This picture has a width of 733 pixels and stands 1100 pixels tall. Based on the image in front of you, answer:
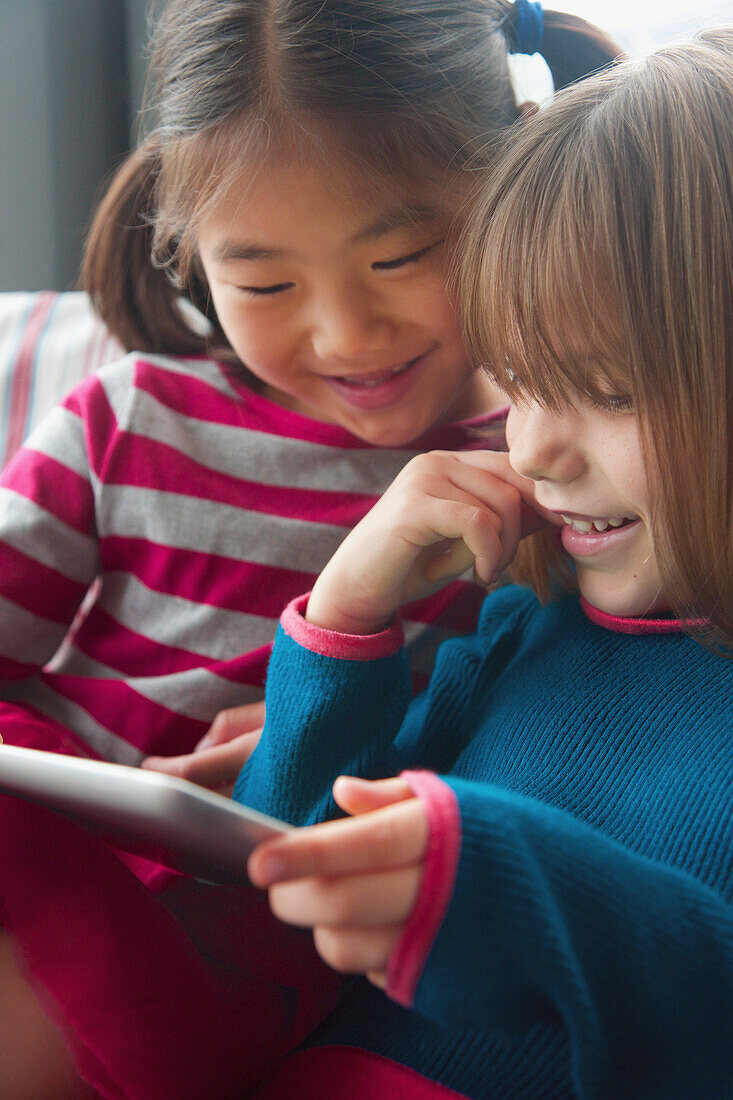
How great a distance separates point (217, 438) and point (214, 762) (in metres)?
0.30

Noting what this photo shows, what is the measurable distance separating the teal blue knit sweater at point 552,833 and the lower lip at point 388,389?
183 millimetres

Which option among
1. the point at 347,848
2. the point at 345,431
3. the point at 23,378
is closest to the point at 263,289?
the point at 345,431

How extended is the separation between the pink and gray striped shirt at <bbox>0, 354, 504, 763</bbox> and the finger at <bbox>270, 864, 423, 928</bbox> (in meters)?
0.47

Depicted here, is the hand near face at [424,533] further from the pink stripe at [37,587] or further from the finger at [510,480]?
the pink stripe at [37,587]

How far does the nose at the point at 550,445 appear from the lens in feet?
1.81

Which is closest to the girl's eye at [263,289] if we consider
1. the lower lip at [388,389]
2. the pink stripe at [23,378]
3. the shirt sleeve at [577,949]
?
the lower lip at [388,389]

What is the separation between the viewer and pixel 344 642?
635 mm

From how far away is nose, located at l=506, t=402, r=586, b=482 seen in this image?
1.81 feet

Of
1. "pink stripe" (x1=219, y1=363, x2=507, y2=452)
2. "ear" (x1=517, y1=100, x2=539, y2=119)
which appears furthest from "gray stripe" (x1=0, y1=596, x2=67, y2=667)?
"ear" (x1=517, y1=100, x2=539, y2=119)

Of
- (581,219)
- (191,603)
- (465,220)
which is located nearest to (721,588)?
(581,219)

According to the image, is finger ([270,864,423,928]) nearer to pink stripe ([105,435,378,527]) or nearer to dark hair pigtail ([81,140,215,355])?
pink stripe ([105,435,378,527])

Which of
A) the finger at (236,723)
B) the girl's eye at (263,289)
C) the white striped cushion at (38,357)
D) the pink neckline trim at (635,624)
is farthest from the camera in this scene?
the white striped cushion at (38,357)

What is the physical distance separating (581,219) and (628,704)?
290 millimetres

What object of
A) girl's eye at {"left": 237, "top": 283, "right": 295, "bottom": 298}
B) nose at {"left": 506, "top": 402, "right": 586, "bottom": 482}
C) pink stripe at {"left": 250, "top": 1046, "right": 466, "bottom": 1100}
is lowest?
pink stripe at {"left": 250, "top": 1046, "right": 466, "bottom": 1100}
